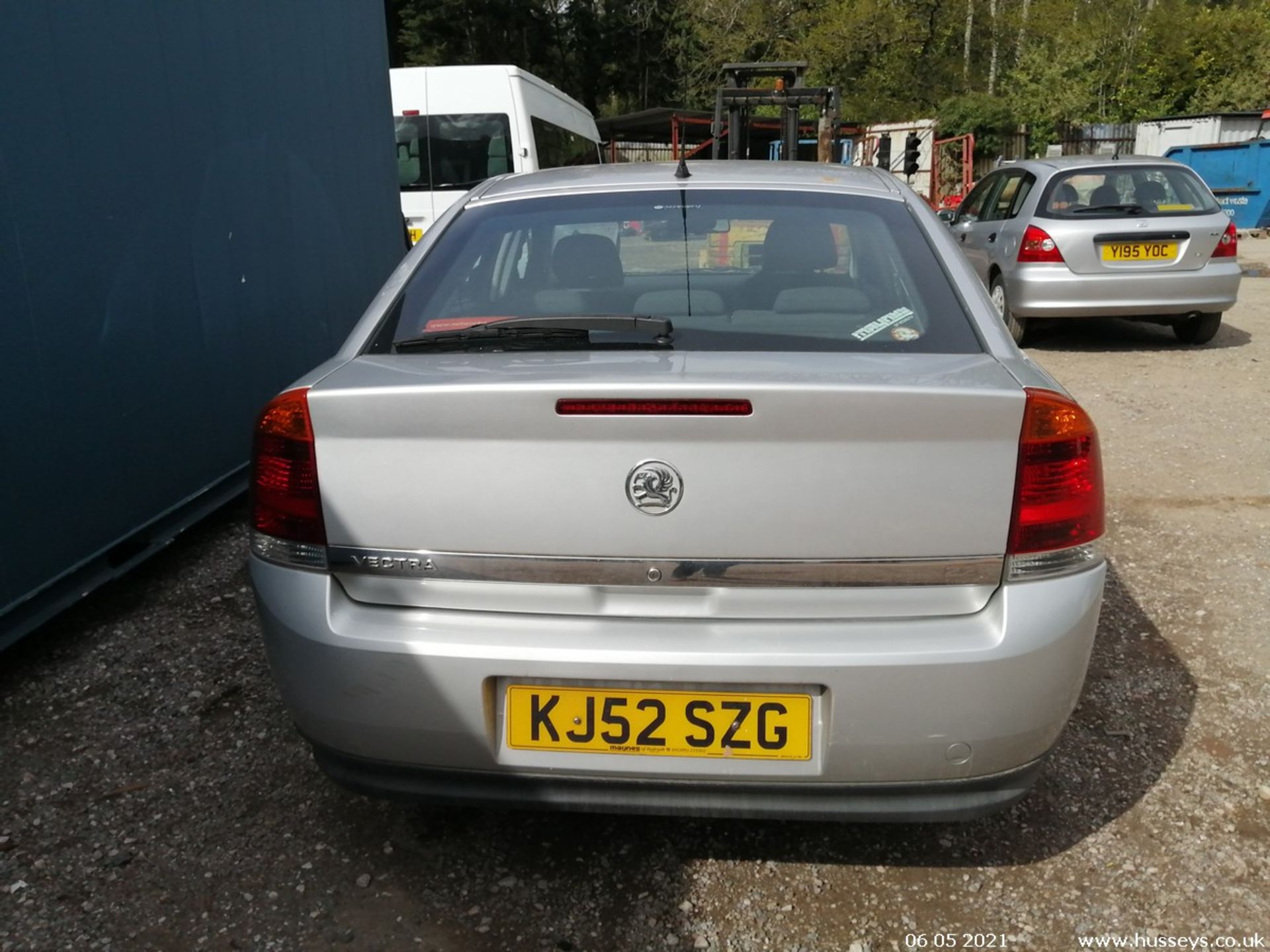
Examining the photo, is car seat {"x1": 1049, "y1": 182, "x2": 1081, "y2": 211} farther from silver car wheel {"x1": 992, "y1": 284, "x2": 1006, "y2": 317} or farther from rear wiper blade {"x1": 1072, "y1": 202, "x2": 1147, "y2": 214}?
silver car wheel {"x1": 992, "y1": 284, "x2": 1006, "y2": 317}

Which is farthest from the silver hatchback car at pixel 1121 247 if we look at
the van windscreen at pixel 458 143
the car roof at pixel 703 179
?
the car roof at pixel 703 179

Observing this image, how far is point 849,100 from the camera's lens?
1604 inches

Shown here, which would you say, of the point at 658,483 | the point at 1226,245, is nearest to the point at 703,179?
the point at 658,483

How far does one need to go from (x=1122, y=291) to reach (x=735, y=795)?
789cm

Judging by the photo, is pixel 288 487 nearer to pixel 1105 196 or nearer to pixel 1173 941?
pixel 1173 941

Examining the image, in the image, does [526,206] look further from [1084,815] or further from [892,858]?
[1084,815]

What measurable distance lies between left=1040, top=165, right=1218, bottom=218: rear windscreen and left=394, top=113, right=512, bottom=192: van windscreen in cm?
535

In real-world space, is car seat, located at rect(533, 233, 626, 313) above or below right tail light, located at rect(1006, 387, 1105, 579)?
above

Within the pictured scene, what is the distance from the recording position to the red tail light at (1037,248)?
8.79 m

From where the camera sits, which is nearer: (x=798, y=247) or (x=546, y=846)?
(x=546, y=846)

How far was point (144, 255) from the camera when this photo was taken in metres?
4.24

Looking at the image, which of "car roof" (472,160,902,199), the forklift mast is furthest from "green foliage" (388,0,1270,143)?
"car roof" (472,160,902,199)

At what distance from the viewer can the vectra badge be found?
202 cm

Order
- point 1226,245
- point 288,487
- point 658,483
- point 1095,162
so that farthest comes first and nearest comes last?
point 1095,162 → point 1226,245 → point 288,487 → point 658,483
